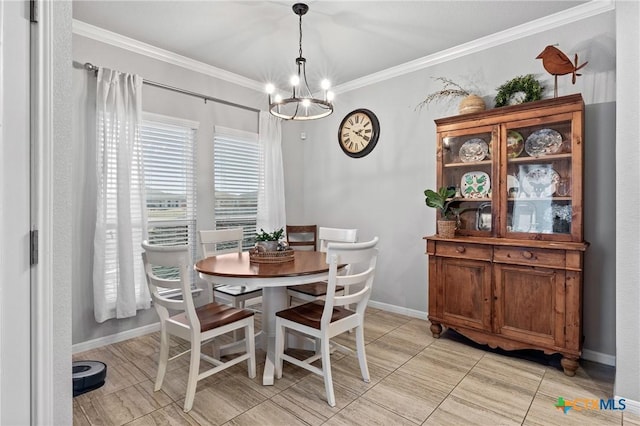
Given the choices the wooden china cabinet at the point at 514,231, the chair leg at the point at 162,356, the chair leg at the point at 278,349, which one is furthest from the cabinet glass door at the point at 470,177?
the chair leg at the point at 162,356

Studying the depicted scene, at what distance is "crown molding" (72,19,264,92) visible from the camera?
2.88 meters

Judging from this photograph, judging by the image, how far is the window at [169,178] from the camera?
3.31 m

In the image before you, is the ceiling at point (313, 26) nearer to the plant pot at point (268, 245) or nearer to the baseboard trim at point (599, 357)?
→ the plant pot at point (268, 245)

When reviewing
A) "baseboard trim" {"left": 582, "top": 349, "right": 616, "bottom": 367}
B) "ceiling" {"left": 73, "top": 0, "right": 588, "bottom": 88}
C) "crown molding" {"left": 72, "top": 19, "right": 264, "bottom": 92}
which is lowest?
"baseboard trim" {"left": 582, "top": 349, "right": 616, "bottom": 367}

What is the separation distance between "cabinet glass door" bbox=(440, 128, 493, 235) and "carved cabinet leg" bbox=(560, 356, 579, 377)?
109 cm

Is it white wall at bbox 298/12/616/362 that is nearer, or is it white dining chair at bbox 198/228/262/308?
white wall at bbox 298/12/616/362

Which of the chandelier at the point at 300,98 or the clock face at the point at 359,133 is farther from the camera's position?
the clock face at the point at 359,133

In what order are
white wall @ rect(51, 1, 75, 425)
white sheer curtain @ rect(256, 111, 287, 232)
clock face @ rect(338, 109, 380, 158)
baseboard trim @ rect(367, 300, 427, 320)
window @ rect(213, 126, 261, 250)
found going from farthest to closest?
white sheer curtain @ rect(256, 111, 287, 232), clock face @ rect(338, 109, 380, 158), window @ rect(213, 126, 261, 250), baseboard trim @ rect(367, 300, 427, 320), white wall @ rect(51, 1, 75, 425)

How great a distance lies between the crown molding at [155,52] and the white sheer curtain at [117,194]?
0.31 m

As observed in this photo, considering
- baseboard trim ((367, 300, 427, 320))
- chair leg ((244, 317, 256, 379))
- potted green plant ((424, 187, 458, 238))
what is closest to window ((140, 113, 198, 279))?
chair leg ((244, 317, 256, 379))

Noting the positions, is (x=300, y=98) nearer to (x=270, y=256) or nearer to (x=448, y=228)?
(x=270, y=256)

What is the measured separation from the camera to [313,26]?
9.61ft

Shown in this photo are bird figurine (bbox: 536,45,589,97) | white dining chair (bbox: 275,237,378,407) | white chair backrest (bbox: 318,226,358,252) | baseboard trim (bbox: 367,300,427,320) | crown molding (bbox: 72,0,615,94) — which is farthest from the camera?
baseboard trim (bbox: 367,300,427,320)

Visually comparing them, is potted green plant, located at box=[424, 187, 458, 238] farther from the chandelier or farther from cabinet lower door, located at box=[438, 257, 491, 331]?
the chandelier
